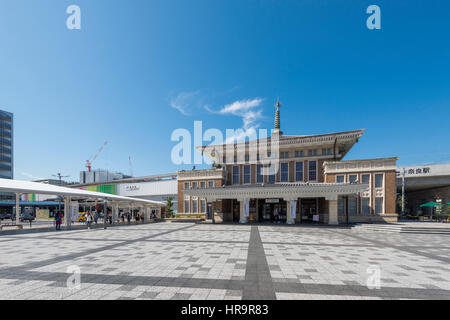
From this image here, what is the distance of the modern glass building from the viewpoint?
7056 centimetres

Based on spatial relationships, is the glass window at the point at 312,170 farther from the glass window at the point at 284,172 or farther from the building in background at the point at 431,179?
the building in background at the point at 431,179

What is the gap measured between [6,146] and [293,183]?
98269mm

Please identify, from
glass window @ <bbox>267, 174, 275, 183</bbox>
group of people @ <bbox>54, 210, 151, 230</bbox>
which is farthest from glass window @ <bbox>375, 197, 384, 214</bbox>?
group of people @ <bbox>54, 210, 151, 230</bbox>

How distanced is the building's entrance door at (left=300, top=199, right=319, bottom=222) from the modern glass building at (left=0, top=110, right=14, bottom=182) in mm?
96191

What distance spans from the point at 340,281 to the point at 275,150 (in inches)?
965

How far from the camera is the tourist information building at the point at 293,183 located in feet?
76.8

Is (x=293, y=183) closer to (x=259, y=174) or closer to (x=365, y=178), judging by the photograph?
(x=259, y=174)

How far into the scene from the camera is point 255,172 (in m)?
31.1

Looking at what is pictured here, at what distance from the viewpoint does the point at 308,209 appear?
89.7 ft

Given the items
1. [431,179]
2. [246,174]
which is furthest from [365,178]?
[431,179]

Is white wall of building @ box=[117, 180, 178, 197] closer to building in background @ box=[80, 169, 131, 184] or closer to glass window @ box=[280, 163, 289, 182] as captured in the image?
glass window @ box=[280, 163, 289, 182]

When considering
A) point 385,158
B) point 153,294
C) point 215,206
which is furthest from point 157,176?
point 153,294

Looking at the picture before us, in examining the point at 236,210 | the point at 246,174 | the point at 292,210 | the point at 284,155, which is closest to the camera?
the point at 292,210
